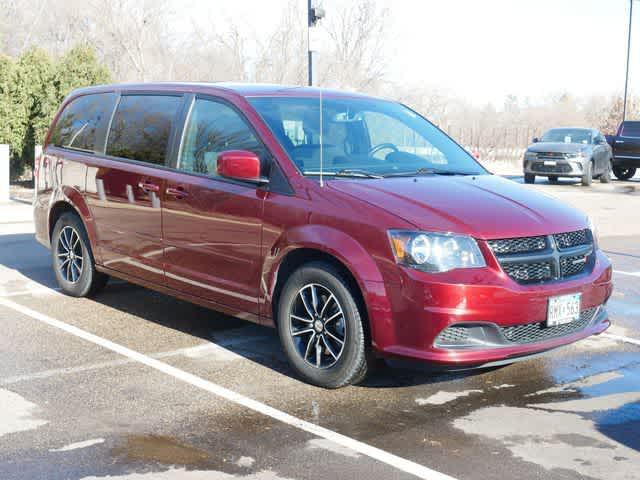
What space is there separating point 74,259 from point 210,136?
7.28 ft

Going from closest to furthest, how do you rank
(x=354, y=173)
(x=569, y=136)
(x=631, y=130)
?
(x=354, y=173), (x=569, y=136), (x=631, y=130)

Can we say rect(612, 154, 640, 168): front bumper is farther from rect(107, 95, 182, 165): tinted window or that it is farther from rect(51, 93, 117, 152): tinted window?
rect(107, 95, 182, 165): tinted window

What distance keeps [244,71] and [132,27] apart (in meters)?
4.77

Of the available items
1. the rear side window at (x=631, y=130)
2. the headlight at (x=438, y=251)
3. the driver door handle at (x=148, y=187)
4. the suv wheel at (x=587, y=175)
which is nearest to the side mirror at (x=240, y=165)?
the driver door handle at (x=148, y=187)

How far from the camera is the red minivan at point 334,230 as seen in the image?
4762 millimetres

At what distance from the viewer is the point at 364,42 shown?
35.3 m

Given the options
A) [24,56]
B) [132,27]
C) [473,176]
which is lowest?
[473,176]

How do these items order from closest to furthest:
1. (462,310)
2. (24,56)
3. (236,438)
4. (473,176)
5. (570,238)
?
(236,438) → (462,310) → (570,238) → (473,176) → (24,56)

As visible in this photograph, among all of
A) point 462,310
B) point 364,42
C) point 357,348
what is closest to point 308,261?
point 357,348

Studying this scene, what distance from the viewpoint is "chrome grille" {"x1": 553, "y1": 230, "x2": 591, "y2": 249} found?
5086 millimetres

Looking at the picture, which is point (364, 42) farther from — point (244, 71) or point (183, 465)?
point (183, 465)

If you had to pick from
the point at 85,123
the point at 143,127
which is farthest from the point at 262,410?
the point at 85,123

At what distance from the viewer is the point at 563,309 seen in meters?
5.01

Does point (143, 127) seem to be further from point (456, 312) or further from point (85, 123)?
point (456, 312)
